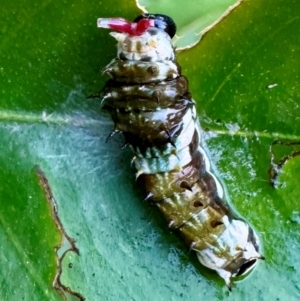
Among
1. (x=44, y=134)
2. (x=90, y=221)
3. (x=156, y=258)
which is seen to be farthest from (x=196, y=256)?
(x=44, y=134)

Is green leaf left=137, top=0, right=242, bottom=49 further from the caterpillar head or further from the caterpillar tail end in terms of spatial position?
the caterpillar tail end

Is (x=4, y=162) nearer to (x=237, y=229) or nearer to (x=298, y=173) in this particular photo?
(x=237, y=229)

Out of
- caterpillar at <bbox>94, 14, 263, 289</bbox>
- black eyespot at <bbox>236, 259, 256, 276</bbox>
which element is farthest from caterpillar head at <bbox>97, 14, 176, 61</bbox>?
black eyespot at <bbox>236, 259, 256, 276</bbox>

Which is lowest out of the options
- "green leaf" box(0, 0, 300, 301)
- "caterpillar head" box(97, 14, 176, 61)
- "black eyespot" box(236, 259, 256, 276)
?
"black eyespot" box(236, 259, 256, 276)

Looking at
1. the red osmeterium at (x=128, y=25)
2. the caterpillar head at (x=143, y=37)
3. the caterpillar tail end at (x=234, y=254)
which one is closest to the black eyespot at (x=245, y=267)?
the caterpillar tail end at (x=234, y=254)

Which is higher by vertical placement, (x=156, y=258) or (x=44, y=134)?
(x=44, y=134)

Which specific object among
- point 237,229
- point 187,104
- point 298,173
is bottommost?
point 237,229

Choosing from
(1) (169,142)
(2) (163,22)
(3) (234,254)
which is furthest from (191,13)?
(3) (234,254)
